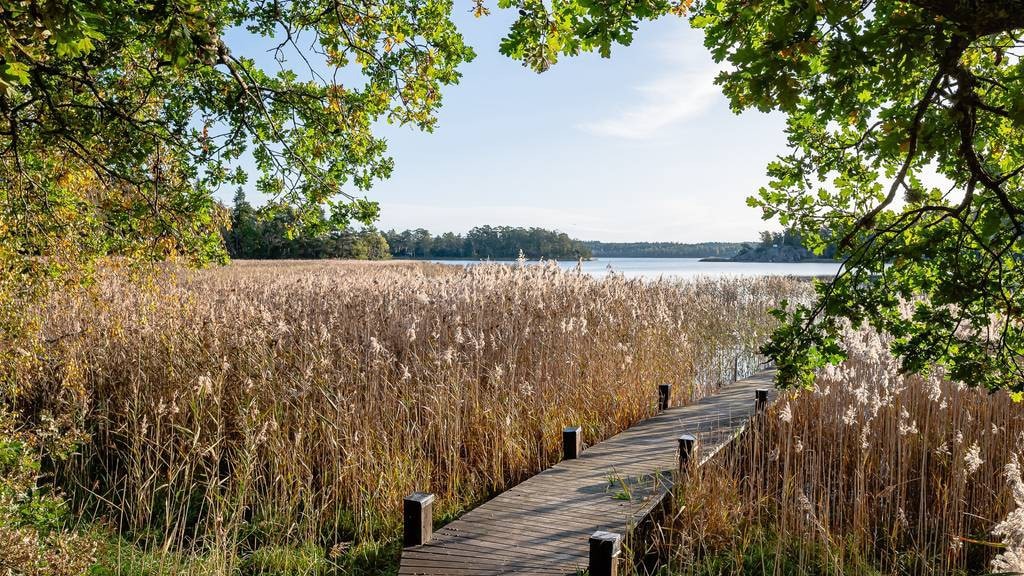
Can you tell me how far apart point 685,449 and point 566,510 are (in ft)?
3.35

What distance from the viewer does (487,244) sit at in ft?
248

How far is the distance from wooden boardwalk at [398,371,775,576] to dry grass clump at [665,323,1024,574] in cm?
33

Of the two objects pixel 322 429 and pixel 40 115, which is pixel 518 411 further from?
pixel 40 115

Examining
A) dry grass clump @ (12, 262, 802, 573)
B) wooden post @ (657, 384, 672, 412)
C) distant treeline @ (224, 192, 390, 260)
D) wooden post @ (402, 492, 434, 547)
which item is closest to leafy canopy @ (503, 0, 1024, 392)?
wooden post @ (402, 492, 434, 547)

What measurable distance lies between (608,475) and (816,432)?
2419 millimetres

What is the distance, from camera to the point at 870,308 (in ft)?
9.95

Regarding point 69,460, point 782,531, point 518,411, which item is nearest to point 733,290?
point 518,411

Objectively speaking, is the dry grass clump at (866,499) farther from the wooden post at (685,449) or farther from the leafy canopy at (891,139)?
the leafy canopy at (891,139)

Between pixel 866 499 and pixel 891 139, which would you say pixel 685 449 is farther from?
pixel 891 139

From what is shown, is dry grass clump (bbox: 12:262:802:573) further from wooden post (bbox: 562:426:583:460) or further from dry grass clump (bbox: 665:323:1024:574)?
dry grass clump (bbox: 665:323:1024:574)

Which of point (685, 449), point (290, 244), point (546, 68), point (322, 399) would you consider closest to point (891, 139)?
point (546, 68)

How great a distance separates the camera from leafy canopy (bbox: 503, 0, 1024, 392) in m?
2.08

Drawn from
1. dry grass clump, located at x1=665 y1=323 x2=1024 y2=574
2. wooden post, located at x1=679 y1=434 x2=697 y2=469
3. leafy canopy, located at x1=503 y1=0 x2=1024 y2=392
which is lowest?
dry grass clump, located at x1=665 y1=323 x2=1024 y2=574

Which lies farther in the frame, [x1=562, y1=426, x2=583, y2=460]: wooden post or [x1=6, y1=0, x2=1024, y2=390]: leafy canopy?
[x1=562, y1=426, x2=583, y2=460]: wooden post
